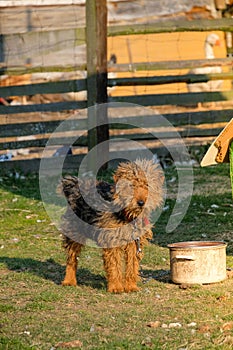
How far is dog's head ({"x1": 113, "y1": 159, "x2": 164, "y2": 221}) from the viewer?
6156mm

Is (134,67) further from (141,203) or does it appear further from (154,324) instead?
(154,324)

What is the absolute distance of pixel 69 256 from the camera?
21.9ft

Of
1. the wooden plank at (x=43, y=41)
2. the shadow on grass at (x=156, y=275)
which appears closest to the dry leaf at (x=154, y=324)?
the shadow on grass at (x=156, y=275)

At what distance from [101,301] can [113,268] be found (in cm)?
30

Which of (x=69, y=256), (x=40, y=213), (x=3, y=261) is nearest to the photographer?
(x=69, y=256)

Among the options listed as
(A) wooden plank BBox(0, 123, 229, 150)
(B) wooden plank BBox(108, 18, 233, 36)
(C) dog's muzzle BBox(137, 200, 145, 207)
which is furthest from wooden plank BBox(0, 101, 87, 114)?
(C) dog's muzzle BBox(137, 200, 145, 207)

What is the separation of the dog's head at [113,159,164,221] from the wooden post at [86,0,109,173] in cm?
544

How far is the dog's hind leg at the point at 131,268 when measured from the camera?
6.39 m

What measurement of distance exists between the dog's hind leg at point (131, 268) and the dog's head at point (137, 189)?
0.26 meters

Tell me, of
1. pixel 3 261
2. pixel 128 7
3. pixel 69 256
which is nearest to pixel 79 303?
pixel 69 256

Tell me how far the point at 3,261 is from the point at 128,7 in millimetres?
10659

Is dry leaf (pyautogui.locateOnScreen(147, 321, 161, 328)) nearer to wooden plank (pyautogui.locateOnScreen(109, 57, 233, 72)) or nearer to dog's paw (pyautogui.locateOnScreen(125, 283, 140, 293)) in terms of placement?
dog's paw (pyautogui.locateOnScreen(125, 283, 140, 293))

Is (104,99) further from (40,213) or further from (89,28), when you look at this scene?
(40,213)

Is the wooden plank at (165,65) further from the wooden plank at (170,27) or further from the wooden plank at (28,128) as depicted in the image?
the wooden plank at (28,128)
